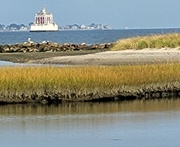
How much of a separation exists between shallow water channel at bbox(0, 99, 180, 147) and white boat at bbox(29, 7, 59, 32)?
436 feet

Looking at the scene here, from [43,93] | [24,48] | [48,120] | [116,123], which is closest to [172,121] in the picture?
[116,123]

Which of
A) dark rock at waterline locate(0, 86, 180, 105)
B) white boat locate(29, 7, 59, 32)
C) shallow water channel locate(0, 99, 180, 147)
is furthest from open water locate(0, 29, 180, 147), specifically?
white boat locate(29, 7, 59, 32)

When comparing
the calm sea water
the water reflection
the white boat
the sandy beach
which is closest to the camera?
the water reflection

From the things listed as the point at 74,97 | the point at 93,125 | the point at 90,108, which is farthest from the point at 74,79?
the point at 93,125

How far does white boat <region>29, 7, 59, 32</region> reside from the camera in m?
157

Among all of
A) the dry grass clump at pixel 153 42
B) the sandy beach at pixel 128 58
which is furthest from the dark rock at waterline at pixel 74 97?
the dry grass clump at pixel 153 42

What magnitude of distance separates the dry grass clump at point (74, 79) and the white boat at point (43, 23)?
5159 inches

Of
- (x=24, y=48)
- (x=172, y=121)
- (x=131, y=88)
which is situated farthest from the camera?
(x=24, y=48)

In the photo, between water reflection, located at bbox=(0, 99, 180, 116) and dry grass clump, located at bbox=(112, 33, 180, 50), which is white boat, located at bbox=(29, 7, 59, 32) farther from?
water reflection, located at bbox=(0, 99, 180, 116)

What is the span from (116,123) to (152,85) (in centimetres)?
491

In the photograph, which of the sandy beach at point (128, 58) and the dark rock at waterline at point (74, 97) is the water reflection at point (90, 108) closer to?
the dark rock at waterline at point (74, 97)

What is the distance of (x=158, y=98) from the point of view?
23.6 meters

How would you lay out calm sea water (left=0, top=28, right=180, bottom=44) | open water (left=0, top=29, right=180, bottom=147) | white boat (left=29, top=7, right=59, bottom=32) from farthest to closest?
white boat (left=29, top=7, right=59, bottom=32), calm sea water (left=0, top=28, right=180, bottom=44), open water (left=0, top=29, right=180, bottom=147)

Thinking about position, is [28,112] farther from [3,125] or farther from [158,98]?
[158,98]
